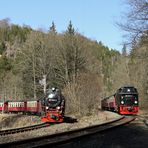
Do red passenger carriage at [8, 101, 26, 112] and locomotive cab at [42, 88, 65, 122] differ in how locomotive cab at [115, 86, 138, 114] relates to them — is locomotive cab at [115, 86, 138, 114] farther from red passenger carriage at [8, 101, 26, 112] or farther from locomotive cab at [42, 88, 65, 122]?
red passenger carriage at [8, 101, 26, 112]

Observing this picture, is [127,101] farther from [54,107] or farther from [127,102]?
[54,107]

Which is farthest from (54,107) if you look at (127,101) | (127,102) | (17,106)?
(17,106)

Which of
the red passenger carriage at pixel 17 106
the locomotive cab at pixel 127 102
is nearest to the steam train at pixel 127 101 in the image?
the locomotive cab at pixel 127 102

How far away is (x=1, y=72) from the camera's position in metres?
99.0

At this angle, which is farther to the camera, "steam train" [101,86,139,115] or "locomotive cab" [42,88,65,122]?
"steam train" [101,86,139,115]

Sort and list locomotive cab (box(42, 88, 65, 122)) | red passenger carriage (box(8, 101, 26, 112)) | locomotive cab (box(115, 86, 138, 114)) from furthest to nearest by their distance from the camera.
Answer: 1. red passenger carriage (box(8, 101, 26, 112))
2. locomotive cab (box(115, 86, 138, 114))
3. locomotive cab (box(42, 88, 65, 122))

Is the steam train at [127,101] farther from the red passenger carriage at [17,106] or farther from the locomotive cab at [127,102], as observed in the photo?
the red passenger carriage at [17,106]

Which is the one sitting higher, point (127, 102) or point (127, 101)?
point (127, 101)

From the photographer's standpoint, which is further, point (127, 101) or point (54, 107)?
point (127, 101)

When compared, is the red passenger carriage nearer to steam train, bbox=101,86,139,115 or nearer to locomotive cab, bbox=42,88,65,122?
steam train, bbox=101,86,139,115

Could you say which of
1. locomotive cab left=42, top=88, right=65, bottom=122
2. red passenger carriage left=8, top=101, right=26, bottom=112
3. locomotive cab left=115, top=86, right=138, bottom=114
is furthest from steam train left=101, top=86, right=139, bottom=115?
red passenger carriage left=8, top=101, right=26, bottom=112

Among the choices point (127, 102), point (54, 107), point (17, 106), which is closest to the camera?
point (54, 107)

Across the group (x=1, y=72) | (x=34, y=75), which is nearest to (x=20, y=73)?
(x=34, y=75)

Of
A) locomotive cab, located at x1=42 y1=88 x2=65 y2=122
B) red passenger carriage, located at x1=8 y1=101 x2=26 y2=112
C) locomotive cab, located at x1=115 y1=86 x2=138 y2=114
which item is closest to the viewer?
locomotive cab, located at x1=42 y1=88 x2=65 y2=122
